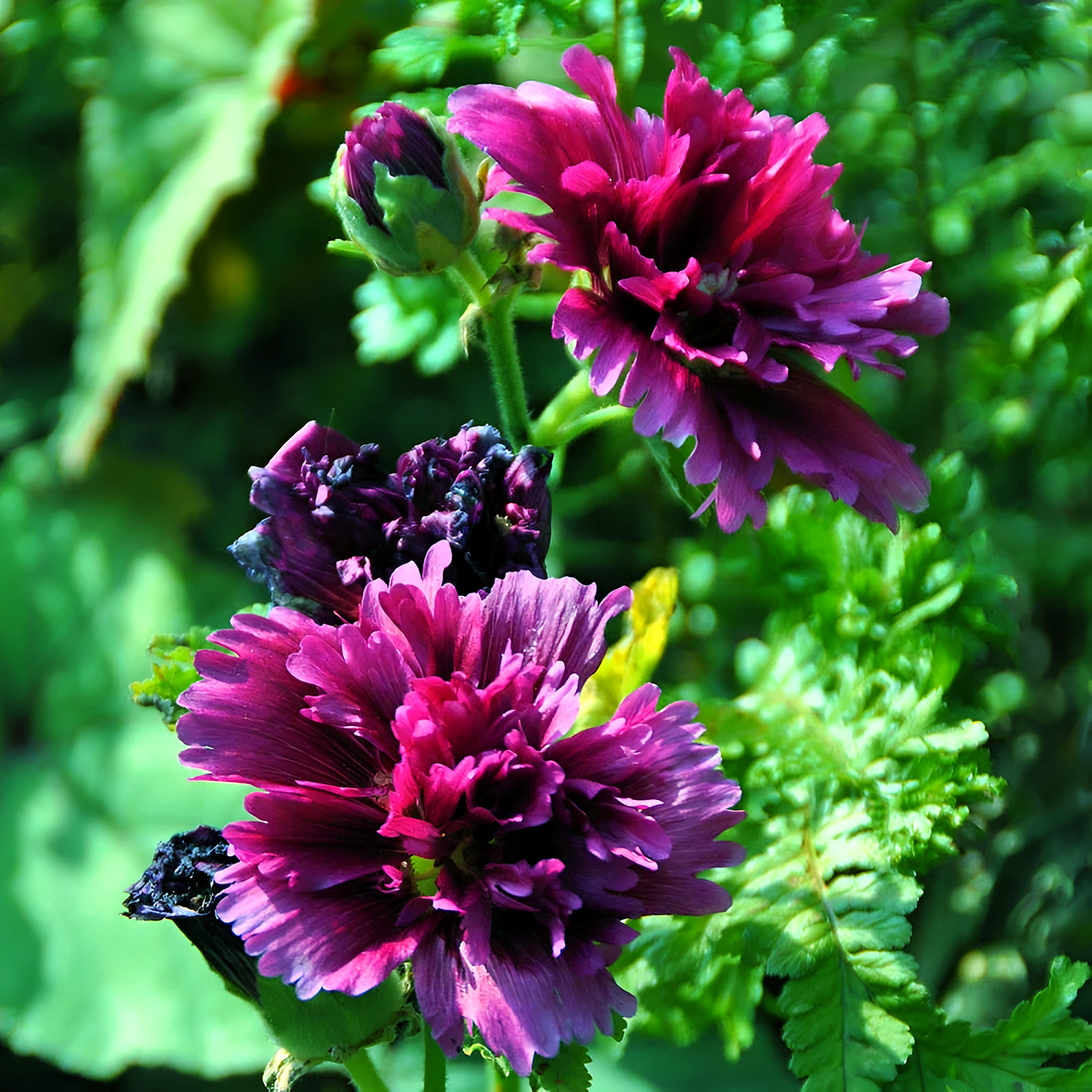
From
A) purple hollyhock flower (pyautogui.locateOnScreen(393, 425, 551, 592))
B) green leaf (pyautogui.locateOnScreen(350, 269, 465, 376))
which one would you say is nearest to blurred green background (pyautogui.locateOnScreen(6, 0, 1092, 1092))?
green leaf (pyautogui.locateOnScreen(350, 269, 465, 376))

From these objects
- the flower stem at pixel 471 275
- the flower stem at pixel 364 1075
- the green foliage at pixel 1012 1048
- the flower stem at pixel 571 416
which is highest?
the flower stem at pixel 471 275

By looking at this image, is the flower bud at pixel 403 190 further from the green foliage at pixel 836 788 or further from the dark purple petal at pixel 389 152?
the green foliage at pixel 836 788

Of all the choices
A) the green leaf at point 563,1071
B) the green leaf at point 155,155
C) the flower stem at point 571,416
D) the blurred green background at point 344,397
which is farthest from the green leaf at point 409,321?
the green leaf at point 563,1071

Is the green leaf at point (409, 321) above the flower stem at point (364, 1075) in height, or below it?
above

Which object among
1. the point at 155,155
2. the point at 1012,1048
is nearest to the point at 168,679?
the point at 1012,1048

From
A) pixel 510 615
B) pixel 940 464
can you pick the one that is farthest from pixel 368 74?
pixel 510 615

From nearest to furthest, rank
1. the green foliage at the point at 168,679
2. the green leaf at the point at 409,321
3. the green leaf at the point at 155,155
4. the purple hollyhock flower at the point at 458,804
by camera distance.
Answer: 1. the purple hollyhock flower at the point at 458,804
2. the green foliage at the point at 168,679
3. the green leaf at the point at 409,321
4. the green leaf at the point at 155,155

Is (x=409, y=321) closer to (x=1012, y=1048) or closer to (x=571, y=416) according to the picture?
(x=571, y=416)
